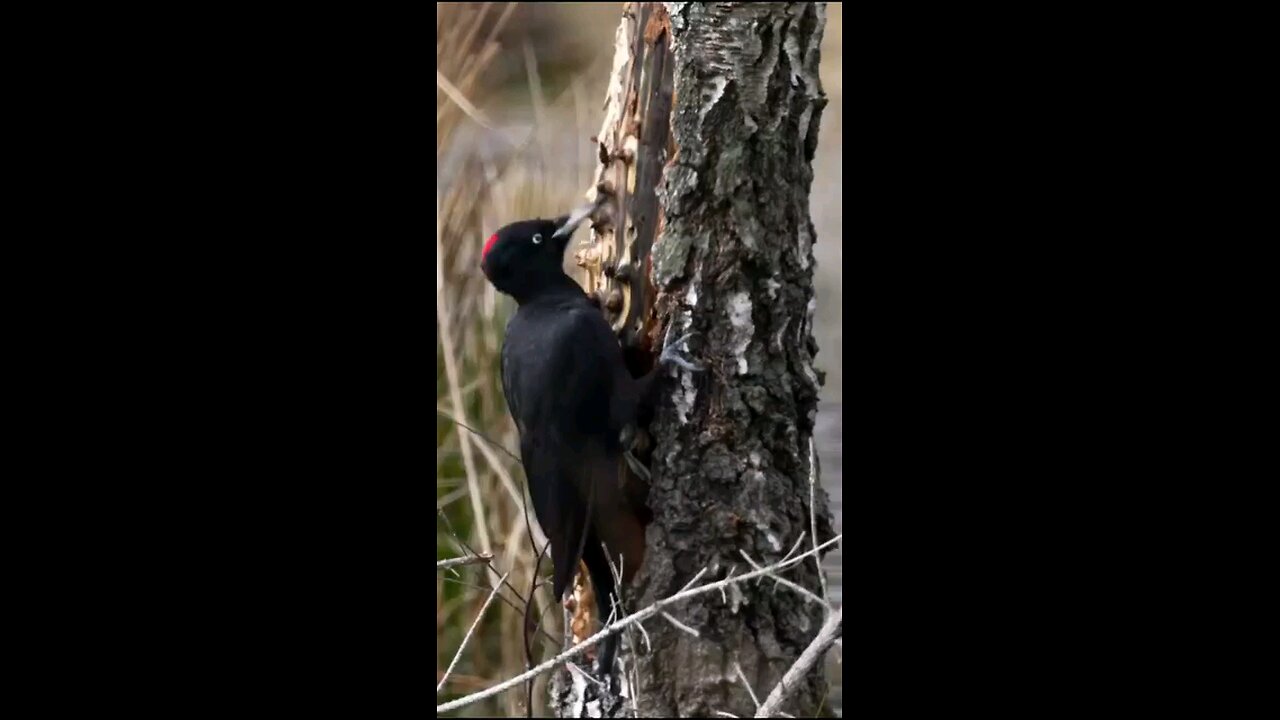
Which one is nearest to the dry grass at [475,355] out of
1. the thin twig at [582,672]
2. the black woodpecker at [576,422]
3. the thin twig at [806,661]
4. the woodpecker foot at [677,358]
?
the thin twig at [582,672]

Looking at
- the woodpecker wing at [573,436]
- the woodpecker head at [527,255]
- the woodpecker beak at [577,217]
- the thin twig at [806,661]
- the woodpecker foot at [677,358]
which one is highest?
the woodpecker beak at [577,217]

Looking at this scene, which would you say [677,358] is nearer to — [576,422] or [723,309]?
[723,309]

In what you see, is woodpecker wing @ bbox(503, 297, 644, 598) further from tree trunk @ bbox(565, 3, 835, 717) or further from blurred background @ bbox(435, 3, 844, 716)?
blurred background @ bbox(435, 3, 844, 716)

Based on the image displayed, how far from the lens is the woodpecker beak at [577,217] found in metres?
2.54

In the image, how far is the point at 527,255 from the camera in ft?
8.61

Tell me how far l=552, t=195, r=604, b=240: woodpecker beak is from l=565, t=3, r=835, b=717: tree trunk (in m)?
0.04

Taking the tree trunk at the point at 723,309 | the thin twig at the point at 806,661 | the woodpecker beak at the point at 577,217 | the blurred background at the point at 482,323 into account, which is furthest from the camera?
the blurred background at the point at 482,323

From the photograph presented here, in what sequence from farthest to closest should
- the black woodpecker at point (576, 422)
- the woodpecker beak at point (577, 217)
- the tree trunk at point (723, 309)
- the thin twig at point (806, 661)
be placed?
1. the woodpecker beak at point (577, 217)
2. the black woodpecker at point (576, 422)
3. the tree trunk at point (723, 309)
4. the thin twig at point (806, 661)

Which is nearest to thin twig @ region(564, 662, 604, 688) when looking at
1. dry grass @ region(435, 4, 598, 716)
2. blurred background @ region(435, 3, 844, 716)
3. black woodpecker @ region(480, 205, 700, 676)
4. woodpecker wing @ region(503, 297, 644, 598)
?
black woodpecker @ region(480, 205, 700, 676)

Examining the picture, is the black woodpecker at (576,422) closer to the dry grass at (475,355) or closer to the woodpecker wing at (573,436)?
the woodpecker wing at (573,436)

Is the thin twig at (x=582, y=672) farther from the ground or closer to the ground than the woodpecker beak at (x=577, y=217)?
closer to the ground

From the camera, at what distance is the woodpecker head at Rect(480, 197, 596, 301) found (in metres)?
2.62

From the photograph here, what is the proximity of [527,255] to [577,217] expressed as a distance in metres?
0.15

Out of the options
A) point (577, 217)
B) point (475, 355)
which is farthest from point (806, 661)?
point (475, 355)
